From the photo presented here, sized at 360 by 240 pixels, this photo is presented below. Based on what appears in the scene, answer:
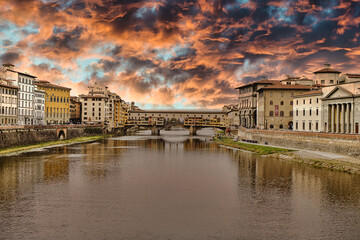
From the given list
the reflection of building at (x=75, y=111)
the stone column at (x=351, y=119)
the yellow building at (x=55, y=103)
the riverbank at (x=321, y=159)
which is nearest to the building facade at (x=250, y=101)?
the stone column at (x=351, y=119)

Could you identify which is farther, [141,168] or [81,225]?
[141,168]

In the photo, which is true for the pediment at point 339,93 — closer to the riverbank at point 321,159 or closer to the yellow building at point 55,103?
the riverbank at point 321,159

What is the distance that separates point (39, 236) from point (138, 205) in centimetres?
863

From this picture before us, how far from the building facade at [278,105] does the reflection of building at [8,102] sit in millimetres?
68789

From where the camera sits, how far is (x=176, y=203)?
27.8 m

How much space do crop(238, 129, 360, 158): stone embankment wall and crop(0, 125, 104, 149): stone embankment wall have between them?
5644 cm

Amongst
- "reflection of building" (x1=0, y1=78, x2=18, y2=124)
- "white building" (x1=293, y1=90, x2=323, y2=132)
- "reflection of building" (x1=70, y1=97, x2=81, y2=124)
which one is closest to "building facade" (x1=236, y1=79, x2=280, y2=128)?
"white building" (x1=293, y1=90, x2=323, y2=132)

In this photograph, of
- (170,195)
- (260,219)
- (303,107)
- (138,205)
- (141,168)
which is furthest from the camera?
(303,107)

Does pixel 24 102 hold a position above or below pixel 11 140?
above

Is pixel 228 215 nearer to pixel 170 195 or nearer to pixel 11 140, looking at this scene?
pixel 170 195

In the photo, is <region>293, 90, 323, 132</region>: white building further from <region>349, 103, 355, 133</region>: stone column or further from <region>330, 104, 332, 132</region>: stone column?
<region>349, 103, 355, 133</region>: stone column

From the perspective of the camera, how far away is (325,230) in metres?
21.3

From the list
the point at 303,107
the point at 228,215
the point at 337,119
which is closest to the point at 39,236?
the point at 228,215

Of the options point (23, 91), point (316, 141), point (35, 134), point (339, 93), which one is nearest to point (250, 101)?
point (339, 93)
